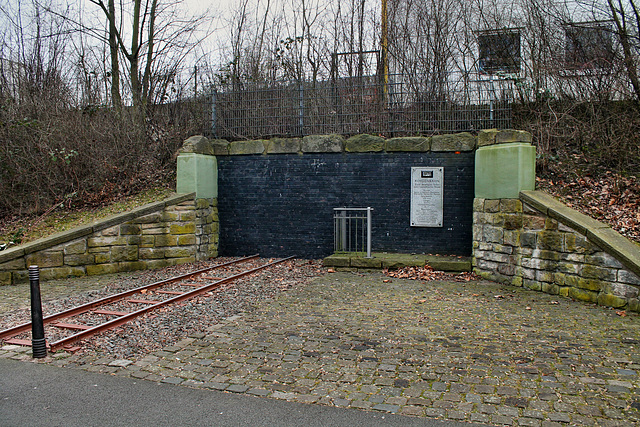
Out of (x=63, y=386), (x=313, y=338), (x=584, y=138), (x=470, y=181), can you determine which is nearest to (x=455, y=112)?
(x=470, y=181)

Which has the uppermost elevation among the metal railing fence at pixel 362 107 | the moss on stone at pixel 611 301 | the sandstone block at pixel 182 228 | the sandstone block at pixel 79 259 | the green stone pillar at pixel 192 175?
the metal railing fence at pixel 362 107

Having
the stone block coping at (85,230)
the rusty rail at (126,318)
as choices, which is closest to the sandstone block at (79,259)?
the stone block coping at (85,230)

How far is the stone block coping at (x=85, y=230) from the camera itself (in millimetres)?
9055

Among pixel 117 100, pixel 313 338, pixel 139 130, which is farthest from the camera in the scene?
pixel 117 100

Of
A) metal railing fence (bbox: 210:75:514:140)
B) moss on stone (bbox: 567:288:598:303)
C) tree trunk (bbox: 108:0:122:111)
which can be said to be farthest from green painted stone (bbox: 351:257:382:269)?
tree trunk (bbox: 108:0:122:111)

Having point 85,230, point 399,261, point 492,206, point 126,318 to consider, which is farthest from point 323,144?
point 126,318

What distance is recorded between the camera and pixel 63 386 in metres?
4.29

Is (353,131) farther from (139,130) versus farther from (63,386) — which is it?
(63,386)

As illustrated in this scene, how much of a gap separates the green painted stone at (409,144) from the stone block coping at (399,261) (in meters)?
2.33

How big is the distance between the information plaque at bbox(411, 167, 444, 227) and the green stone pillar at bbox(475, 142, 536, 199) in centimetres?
127

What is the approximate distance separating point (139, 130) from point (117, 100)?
2.54m

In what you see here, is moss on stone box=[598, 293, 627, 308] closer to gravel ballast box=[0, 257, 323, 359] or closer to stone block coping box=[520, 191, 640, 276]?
stone block coping box=[520, 191, 640, 276]

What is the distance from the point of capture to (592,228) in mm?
7332

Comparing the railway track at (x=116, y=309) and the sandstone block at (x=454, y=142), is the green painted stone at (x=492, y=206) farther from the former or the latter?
the railway track at (x=116, y=309)
